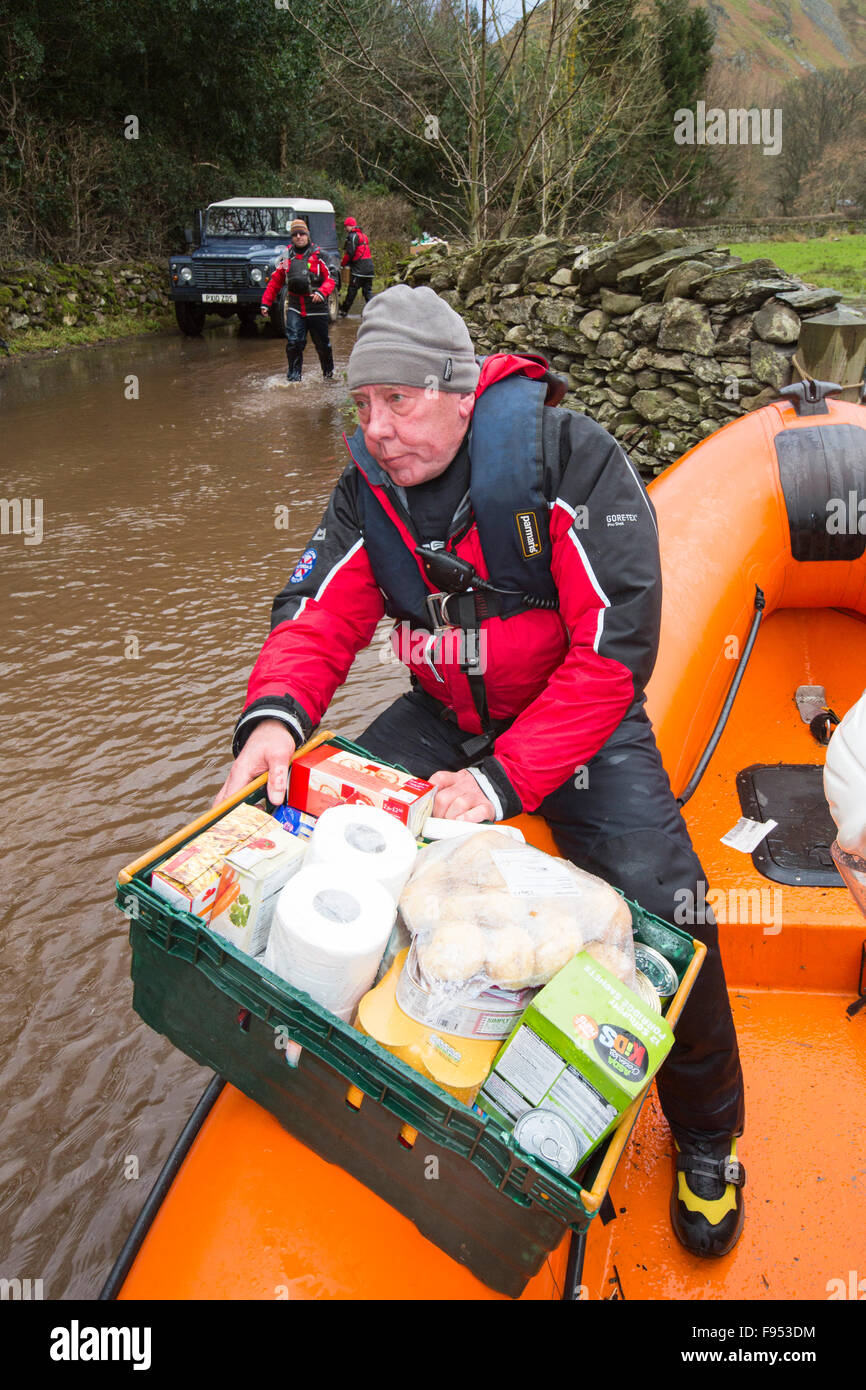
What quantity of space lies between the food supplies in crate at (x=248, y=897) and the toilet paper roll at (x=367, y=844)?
0.22 feet

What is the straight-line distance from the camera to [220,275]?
43.9ft

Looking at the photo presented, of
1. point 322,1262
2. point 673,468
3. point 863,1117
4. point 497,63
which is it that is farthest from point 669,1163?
point 497,63

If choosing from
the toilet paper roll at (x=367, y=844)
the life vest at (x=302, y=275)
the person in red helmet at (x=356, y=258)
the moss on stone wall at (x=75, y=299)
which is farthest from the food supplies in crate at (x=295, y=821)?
the person in red helmet at (x=356, y=258)

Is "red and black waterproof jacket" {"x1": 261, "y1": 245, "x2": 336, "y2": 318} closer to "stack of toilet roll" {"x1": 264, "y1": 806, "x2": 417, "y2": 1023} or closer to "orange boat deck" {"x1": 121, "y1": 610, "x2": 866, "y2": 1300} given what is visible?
"orange boat deck" {"x1": 121, "y1": 610, "x2": 866, "y2": 1300}

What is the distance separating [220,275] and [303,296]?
15.2ft

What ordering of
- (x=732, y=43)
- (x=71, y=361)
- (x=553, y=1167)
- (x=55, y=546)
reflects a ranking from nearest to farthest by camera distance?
1. (x=553, y=1167)
2. (x=55, y=546)
3. (x=71, y=361)
4. (x=732, y=43)

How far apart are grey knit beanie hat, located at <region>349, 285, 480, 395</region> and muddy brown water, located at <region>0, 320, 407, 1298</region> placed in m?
1.94

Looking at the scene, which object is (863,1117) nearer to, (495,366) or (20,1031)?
(495,366)

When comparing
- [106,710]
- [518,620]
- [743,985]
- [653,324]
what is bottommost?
[743,985]

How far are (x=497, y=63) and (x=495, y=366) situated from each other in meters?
10.7

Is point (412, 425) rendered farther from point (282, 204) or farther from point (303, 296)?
point (282, 204)

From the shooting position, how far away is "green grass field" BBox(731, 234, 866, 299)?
14414 millimetres

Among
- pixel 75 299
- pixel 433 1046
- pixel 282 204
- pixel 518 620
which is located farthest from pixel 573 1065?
pixel 282 204

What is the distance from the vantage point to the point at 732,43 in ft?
285
